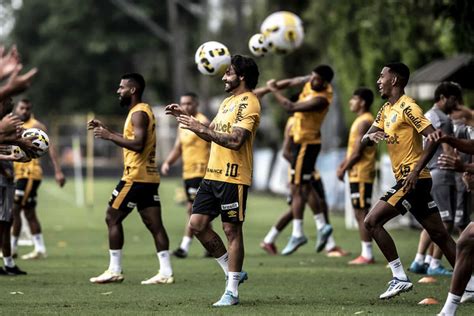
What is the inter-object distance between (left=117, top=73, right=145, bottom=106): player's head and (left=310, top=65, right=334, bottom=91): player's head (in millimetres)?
3797

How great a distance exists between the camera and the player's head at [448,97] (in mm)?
15148

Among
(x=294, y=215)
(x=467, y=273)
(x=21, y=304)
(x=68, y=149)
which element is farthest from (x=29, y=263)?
(x=68, y=149)

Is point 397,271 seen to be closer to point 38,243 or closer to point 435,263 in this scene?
point 435,263

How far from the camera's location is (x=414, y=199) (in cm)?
1313

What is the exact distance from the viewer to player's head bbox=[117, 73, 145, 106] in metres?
14.9

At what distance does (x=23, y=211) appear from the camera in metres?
19.4

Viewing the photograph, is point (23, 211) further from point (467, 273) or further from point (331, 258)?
point (467, 273)

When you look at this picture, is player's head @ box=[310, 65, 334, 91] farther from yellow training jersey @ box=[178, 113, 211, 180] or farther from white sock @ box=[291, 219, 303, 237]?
yellow training jersey @ box=[178, 113, 211, 180]

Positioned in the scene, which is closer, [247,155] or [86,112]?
[247,155]

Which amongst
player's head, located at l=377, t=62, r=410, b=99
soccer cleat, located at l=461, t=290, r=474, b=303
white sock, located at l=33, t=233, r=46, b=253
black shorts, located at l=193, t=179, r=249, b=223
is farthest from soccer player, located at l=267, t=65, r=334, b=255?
soccer cleat, located at l=461, t=290, r=474, b=303

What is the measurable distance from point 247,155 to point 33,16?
67.4 m

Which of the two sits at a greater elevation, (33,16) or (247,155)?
(33,16)

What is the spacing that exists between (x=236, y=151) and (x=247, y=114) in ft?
1.33

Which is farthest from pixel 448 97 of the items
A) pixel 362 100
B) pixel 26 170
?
pixel 26 170
